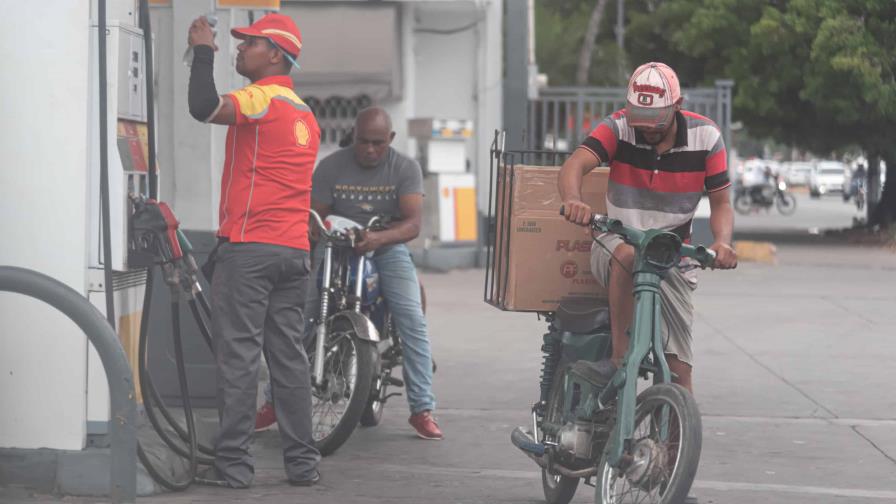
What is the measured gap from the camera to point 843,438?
8008 millimetres

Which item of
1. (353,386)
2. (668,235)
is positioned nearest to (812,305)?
(353,386)

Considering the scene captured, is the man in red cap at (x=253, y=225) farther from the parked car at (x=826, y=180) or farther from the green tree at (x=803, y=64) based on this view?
the parked car at (x=826, y=180)

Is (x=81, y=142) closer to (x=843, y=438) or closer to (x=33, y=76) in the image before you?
(x=33, y=76)

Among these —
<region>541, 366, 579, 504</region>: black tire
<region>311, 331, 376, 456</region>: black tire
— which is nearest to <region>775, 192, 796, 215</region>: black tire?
<region>311, 331, 376, 456</region>: black tire

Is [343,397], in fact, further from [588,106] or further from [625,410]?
[588,106]

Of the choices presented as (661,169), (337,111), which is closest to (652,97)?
(661,169)

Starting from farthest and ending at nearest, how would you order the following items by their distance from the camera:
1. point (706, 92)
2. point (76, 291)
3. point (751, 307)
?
point (706, 92) < point (751, 307) < point (76, 291)

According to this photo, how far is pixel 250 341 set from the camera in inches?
251

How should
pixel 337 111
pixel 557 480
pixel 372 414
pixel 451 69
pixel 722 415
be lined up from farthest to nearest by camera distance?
1. pixel 451 69
2. pixel 337 111
3. pixel 722 415
4. pixel 372 414
5. pixel 557 480

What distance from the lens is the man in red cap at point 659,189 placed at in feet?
18.6

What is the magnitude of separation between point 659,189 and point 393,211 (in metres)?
2.39

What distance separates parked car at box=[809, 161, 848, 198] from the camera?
69.7 meters

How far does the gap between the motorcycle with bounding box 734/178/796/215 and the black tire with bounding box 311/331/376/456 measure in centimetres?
3417

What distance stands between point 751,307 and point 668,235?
32.1 ft
